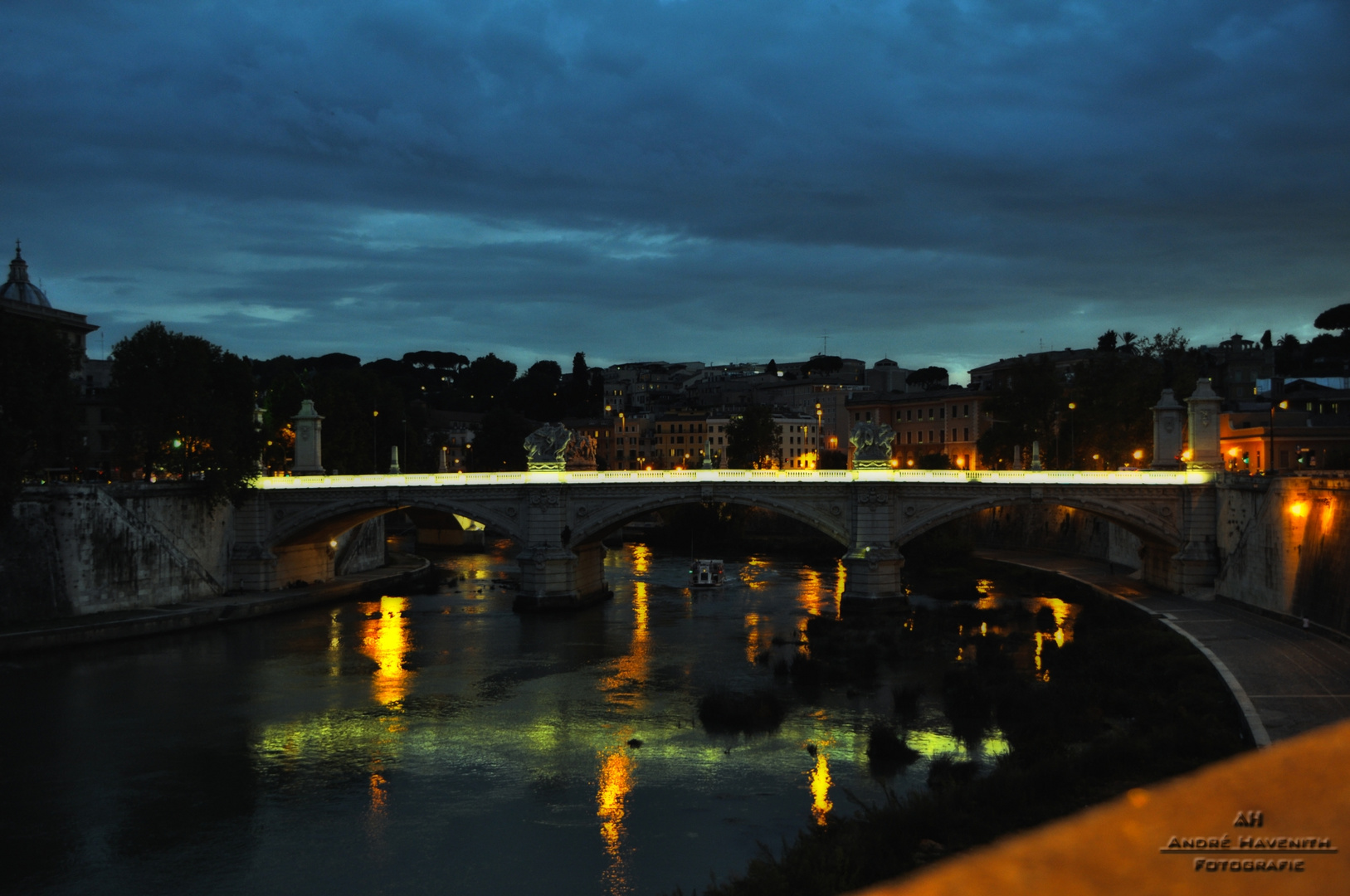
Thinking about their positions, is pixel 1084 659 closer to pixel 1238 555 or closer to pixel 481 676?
pixel 1238 555

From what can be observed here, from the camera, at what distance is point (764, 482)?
41.0 meters

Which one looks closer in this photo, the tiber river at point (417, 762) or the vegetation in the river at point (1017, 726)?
the vegetation in the river at point (1017, 726)

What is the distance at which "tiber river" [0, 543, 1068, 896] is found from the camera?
17141mm

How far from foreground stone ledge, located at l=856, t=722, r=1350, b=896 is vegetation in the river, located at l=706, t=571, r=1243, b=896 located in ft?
38.8

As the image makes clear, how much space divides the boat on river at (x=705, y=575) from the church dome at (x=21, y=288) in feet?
124

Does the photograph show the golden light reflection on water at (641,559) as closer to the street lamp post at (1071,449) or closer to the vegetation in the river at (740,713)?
the street lamp post at (1071,449)

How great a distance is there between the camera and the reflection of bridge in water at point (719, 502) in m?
37.2

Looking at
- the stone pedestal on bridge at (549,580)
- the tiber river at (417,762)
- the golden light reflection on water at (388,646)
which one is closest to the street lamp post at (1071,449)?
the tiber river at (417,762)

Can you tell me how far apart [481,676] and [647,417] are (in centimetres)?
8110

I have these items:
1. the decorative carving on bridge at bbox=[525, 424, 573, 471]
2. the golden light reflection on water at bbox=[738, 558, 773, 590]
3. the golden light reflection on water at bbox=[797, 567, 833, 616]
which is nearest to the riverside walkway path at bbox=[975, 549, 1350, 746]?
the golden light reflection on water at bbox=[797, 567, 833, 616]

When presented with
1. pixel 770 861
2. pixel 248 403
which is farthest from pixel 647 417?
pixel 770 861

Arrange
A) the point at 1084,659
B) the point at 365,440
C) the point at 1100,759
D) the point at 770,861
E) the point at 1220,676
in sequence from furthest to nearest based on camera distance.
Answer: the point at 365,440 < the point at 1084,659 < the point at 1220,676 < the point at 1100,759 < the point at 770,861

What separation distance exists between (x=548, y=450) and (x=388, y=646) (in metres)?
10.7

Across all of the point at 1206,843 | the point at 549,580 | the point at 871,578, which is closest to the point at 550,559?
the point at 549,580
